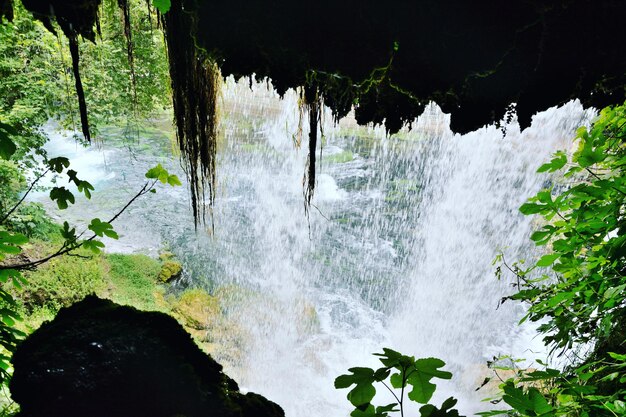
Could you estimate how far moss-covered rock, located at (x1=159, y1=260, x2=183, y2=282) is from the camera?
12039mm

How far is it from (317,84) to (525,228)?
1211cm

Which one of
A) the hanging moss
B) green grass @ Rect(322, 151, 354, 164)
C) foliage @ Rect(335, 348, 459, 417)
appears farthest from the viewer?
green grass @ Rect(322, 151, 354, 164)

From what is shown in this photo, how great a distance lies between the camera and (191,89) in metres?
2.09

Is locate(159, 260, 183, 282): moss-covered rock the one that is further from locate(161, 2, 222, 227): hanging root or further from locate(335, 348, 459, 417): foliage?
locate(335, 348, 459, 417): foliage

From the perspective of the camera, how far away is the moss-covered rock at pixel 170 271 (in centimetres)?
1204

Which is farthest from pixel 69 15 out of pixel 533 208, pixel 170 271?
pixel 170 271

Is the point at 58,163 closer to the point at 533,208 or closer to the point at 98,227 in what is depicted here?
the point at 98,227

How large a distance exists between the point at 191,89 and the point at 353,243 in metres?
11.6

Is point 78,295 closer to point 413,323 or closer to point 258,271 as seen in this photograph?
point 258,271

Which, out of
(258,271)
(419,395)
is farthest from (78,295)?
(419,395)

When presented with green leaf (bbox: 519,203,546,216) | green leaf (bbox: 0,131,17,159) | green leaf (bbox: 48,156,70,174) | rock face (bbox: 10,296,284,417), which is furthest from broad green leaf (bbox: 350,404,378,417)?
green leaf (bbox: 48,156,70,174)

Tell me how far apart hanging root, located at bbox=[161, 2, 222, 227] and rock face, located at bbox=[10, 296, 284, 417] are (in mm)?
1017

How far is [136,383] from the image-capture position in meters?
1.32

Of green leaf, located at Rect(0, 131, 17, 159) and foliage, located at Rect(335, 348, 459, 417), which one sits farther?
green leaf, located at Rect(0, 131, 17, 159)
